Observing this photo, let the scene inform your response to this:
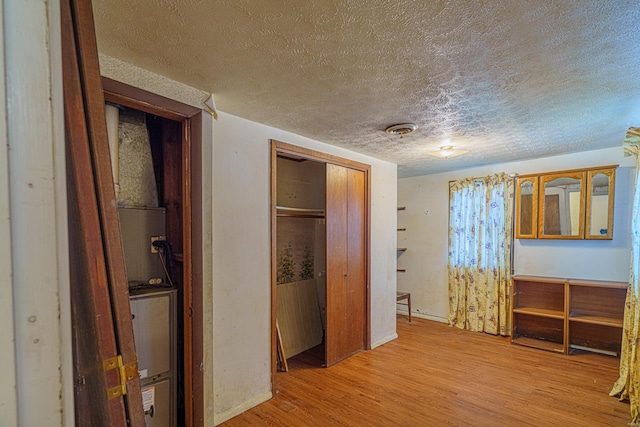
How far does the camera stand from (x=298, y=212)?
12.2 feet

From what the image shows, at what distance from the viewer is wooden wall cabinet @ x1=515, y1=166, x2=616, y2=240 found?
362cm

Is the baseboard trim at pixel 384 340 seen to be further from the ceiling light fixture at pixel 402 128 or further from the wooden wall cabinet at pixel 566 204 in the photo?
the ceiling light fixture at pixel 402 128

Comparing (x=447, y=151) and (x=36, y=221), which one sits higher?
(x=447, y=151)

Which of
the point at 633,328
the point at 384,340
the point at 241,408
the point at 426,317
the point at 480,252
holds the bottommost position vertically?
the point at 426,317

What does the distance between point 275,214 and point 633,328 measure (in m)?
2.89

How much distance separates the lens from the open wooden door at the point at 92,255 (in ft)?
2.41

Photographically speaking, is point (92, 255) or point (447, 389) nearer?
point (92, 255)

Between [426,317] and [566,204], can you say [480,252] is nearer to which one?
[566,204]

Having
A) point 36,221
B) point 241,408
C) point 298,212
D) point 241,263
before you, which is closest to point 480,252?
point 298,212

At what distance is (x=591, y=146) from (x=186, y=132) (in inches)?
157

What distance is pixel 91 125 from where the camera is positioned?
792 mm

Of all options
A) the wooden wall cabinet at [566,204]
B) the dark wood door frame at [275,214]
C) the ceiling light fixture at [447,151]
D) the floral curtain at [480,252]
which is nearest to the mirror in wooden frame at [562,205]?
the wooden wall cabinet at [566,204]

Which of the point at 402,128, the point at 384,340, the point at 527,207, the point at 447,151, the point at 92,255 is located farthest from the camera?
the point at 527,207

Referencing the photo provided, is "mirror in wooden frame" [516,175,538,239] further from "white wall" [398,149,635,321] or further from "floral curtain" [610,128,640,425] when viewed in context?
"floral curtain" [610,128,640,425]
